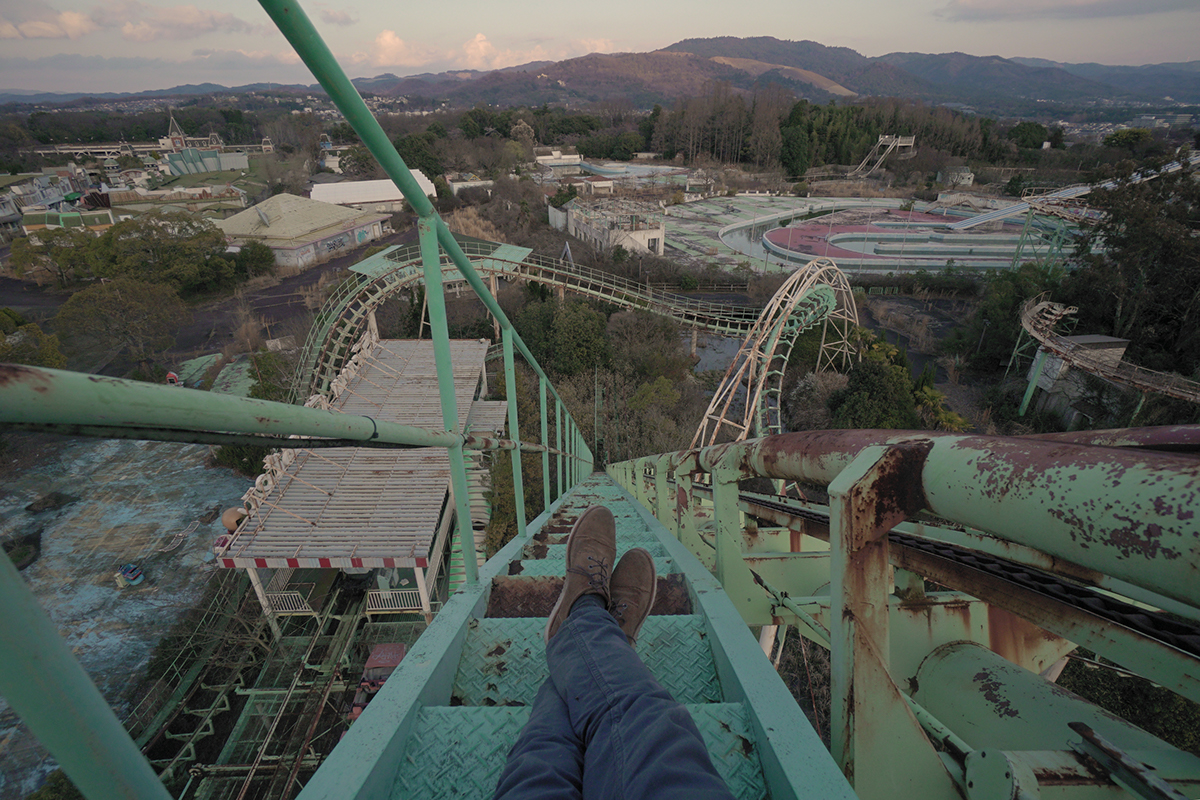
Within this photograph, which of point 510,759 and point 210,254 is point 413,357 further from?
point 210,254

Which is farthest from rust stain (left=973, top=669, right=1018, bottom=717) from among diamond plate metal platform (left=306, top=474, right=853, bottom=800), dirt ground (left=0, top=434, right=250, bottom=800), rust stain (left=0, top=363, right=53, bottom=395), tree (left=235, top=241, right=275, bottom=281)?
tree (left=235, top=241, right=275, bottom=281)

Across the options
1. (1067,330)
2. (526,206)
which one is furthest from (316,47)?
(526,206)

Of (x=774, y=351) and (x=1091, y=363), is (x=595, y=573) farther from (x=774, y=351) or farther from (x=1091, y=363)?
(x=1091, y=363)

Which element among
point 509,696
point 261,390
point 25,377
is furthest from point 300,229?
point 25,377

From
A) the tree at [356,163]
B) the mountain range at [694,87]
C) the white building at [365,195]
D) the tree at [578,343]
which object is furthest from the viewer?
the mountain range at [694,87]

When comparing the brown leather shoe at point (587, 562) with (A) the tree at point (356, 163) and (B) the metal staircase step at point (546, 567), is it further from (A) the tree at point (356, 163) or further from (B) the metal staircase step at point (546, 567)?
(A) the tree at point (356, 163)

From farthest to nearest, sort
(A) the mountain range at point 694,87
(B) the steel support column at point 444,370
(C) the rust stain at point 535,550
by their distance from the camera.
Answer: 1. (A) the mountain range at point 694,87
2. (C) the rust stain at point 535,550
3. (B) the steel support column at point 444,370

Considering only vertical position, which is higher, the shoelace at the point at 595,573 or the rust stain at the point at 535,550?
the shoelace at the point at 595,573

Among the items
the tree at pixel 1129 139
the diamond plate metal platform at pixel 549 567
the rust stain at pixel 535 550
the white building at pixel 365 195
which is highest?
the tree at pixel 1129 139

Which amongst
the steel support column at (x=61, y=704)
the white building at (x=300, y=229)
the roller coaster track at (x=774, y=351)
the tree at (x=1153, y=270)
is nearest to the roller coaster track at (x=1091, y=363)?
the tree at (x=1153, y=270)
